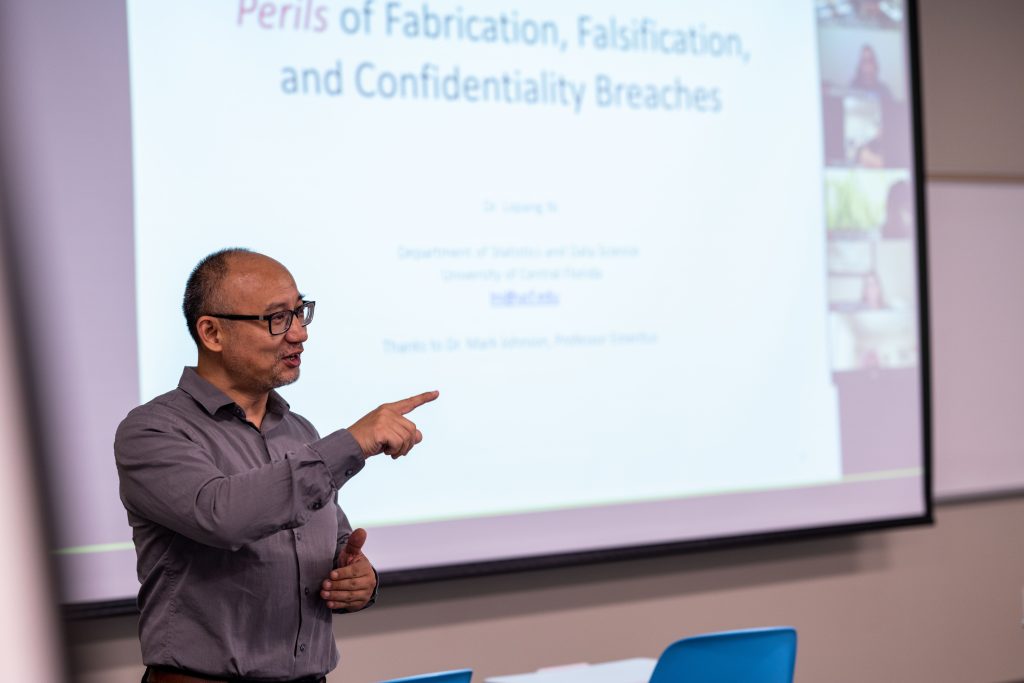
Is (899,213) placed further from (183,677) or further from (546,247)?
(183,677)

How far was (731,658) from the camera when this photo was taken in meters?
2.72

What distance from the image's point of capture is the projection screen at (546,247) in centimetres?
322

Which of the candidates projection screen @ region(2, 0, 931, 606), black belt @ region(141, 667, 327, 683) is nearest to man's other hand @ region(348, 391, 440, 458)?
black belt @ region(141, 667, 327, 683)

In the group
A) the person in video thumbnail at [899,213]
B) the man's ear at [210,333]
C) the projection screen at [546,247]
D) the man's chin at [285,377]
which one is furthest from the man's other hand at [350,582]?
the person in video thumbnail at [899,213]

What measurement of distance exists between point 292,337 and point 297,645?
54 centimetres

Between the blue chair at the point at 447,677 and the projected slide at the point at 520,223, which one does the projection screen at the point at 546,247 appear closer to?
the projected slide at the point at 520,223

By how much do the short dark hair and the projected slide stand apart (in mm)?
1081

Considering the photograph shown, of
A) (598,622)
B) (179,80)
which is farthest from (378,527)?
(179,80)

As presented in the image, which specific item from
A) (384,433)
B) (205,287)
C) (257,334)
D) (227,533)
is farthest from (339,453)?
(205,287)

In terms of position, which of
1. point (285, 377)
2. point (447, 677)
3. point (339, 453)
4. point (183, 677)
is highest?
point (285, 377)

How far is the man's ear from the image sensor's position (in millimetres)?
2127

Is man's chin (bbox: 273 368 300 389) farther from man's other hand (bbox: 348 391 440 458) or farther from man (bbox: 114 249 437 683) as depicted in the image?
man's other hand (bbox: 348 391 440 458)

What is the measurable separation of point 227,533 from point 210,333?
0.45 metres

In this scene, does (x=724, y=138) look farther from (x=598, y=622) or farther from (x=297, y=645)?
(x=297, y=645)
